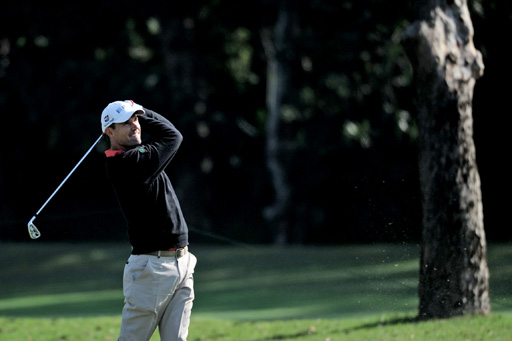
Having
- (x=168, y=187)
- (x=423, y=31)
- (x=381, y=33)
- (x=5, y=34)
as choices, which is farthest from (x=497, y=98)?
(x=168, y=187)

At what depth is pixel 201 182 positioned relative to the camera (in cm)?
2453

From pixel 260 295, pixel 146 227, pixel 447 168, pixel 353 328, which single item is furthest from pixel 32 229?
pixel 260 295

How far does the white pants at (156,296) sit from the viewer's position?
509 cm

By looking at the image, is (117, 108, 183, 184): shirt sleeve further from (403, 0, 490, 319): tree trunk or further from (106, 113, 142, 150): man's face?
(403, 0, 490, 319): tree trunk

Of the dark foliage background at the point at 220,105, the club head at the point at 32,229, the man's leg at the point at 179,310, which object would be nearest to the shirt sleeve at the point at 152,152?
the man's leg at the point at 179,310

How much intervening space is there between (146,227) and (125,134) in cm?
58

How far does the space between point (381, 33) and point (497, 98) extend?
295cm

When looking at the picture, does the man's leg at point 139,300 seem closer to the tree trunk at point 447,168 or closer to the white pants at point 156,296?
the white pants at point 156,296

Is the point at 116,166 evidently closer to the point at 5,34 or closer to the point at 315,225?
the point at 315,225

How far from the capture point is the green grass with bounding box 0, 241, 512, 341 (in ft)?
27.3

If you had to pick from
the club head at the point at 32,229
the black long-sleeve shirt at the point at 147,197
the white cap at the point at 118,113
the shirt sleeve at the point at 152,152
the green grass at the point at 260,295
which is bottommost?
the green grass at the point at 260,295

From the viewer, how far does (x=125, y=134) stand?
5.13 metres

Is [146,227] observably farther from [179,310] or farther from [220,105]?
[220,105]

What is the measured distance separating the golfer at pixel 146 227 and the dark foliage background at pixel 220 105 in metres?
12.2
